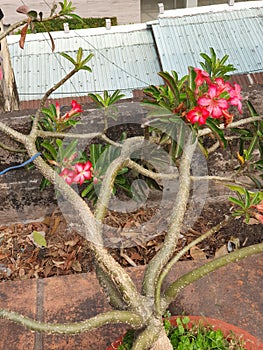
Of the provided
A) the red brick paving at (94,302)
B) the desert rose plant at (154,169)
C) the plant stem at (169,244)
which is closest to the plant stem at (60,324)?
Result: the desert rose plant at (154,169)

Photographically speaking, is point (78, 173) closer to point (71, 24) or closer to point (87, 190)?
point (87, 190)

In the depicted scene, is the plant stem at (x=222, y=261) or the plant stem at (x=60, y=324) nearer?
the plant stem at (x=60, y=324)

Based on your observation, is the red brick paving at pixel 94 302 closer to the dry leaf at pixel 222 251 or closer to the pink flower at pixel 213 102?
the dry leaf at pixel 222 251

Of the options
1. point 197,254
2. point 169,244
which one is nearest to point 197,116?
point 169,244

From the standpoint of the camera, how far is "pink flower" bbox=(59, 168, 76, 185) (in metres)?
1.58

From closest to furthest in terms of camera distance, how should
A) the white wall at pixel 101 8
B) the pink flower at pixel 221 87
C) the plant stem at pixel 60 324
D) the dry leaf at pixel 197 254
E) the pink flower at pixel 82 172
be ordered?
the plant stem at pixel 60 324
the pink flower at pixel 221 87
the pink flower at pixel 82 172
the dry leaf at pixel 197 254
the white wall at pixel 101 8

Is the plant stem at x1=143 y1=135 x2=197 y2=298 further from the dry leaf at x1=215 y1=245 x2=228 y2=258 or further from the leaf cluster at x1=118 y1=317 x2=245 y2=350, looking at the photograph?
the dry leaf at x1=215 y1=245 x2=228 y2=258

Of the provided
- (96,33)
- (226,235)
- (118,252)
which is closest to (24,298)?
(118,252)

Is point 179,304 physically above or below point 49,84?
above

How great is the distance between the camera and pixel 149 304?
49.2 inches

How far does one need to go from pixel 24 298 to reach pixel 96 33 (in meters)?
6.12

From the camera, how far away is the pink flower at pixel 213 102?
143 cm

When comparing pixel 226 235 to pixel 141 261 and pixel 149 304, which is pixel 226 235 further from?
pixel 149 304

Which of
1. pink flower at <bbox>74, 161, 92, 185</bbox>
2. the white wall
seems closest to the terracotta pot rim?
pink flower at <bbox>74, 161, 92, 185</bbox>
